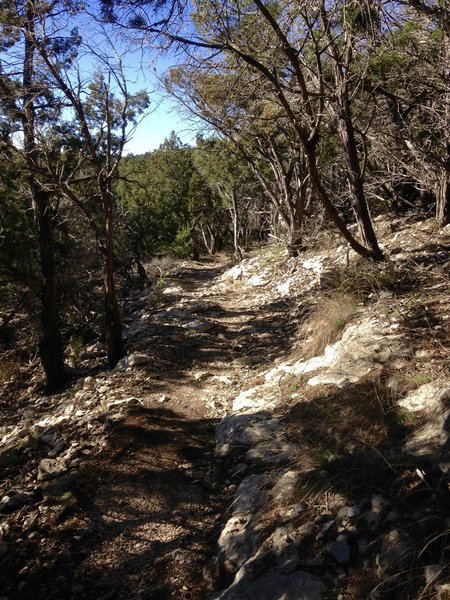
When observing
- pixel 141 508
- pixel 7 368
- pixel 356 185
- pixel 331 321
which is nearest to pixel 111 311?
pixel 7 368

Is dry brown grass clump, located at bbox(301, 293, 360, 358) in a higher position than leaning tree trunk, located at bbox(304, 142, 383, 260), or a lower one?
lower

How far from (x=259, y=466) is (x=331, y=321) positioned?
2618 mm

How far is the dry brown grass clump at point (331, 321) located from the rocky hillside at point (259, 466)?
27mm

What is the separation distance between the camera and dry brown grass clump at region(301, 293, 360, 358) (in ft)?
19.8

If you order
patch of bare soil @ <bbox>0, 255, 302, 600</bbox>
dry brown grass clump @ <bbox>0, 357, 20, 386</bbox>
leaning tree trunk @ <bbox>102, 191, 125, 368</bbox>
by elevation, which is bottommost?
patch of bare soil @ <bbox>0, 255, 302, 600</bbox>

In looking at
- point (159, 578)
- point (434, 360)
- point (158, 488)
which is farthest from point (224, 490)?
point (434, 360)

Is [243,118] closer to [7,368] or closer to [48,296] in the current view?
[48,296]

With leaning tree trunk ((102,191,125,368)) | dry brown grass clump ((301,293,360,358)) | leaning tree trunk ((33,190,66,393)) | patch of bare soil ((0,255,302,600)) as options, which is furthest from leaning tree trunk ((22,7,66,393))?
dry brown grass clump ((301,293,360,358))

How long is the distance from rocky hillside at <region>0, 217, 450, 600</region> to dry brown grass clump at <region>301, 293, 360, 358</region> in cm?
3

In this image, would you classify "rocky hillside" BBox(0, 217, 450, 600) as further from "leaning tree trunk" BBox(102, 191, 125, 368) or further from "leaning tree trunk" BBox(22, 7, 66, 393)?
"leaning tree trunk" BBox(22, 7, 66, 393)

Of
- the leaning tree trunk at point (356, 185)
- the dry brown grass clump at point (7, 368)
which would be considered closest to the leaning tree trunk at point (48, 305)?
the dry brown grass clump at point (7, 368)

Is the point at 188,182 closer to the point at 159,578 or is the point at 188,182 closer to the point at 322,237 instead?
the point at 322,237

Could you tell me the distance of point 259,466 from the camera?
422cm

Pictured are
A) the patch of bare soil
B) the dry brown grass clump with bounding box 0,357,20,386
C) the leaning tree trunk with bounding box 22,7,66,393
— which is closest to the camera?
the patch of bare soil
